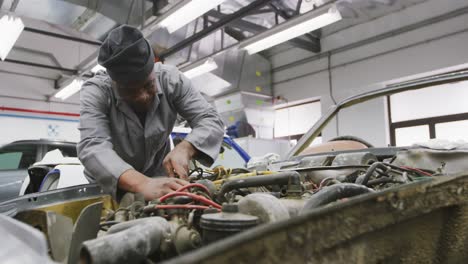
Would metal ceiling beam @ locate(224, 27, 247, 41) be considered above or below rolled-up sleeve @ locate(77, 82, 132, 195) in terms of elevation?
above

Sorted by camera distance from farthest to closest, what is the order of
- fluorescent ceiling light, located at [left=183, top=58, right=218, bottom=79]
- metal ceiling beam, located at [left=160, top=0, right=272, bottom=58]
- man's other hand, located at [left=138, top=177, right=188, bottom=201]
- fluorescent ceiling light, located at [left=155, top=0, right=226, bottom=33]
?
fluorescent ceiling light, located at [left=183, top=58, right=218, bottom=79], metal ceiling beam, located at [left=160, top=0, right=272, bottom=58], fluorescent ceiling light, located at [left=155, top=0, right=226, bottom=33], man's other hand, located at [left=138, top=177, right=188, bottom=201]

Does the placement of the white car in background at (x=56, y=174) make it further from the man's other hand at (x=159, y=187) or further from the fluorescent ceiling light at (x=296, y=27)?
the fluorescent ceiling light at (x=296, y=27)

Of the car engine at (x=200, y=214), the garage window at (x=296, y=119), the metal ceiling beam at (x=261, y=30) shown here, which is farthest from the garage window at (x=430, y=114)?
the car engine at (x=200, y=214)

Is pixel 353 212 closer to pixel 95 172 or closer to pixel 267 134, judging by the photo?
pixel 95 172

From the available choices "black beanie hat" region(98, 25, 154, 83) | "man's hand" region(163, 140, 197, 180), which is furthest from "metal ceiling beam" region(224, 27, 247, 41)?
"man's hand" region(163, 140, 197, 180)

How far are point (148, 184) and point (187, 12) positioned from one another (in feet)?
10.8

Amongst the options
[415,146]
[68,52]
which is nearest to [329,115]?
[415,146]

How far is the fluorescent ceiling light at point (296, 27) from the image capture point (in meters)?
4.37

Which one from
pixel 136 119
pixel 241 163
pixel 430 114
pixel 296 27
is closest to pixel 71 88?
pixel 241 163

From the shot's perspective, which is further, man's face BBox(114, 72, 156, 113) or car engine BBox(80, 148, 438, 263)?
man's face BBox(114, 72, 156, 113)

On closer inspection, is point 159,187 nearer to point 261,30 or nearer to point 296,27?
point 296,27

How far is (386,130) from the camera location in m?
6.40

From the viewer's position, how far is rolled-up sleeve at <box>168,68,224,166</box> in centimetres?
177

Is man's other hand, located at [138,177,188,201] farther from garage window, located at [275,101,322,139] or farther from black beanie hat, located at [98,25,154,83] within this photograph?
garage window, located at [275,101,322,139]
